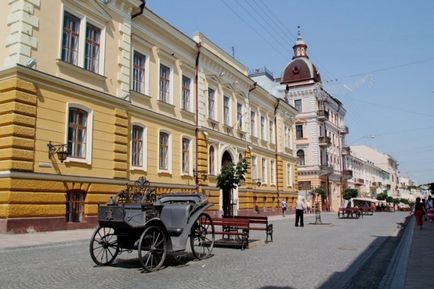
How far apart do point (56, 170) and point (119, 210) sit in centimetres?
907

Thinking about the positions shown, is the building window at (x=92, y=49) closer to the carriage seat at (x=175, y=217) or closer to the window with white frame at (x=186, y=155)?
the window with white frame at (x=186, y=155)

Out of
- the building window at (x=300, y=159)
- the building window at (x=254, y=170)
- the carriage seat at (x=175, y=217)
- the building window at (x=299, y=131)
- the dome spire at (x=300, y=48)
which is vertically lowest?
the carriage seat at (x=175, y=217)

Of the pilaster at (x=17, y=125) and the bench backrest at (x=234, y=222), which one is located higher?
the pilaster at (x=17, y=125)

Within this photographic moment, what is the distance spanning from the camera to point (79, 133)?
58.6 feet

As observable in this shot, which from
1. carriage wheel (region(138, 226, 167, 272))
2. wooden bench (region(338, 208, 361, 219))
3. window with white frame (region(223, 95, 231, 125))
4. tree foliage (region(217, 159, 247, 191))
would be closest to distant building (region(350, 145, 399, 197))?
wooden bench (region(338, 208, 361, 219))

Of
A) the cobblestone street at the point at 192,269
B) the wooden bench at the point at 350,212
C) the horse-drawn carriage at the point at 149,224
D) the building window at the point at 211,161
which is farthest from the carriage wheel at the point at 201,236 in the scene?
the wooden bench at the point at 350,212

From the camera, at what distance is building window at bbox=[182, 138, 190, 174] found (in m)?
25.8

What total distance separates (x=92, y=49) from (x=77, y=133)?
12.8 ft

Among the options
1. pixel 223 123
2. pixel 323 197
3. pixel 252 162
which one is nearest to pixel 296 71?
pixel 323 197

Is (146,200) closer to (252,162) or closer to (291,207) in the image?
(252,162)

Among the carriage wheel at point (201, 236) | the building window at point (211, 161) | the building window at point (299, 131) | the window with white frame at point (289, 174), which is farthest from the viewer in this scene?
the building window at point (299, 131)

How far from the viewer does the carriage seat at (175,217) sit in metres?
9.32

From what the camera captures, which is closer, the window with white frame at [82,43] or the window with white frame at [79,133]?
the window with white frame at [79,133]

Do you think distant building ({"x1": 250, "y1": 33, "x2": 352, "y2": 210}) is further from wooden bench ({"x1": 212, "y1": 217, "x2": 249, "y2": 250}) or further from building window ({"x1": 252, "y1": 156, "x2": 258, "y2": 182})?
wooden bench ({"x1": 212, "y1": 217, "x2": 249, "y2": 250})
